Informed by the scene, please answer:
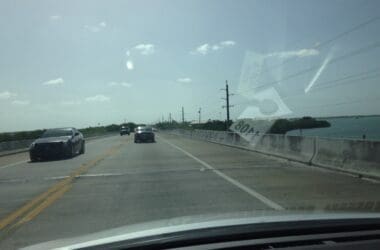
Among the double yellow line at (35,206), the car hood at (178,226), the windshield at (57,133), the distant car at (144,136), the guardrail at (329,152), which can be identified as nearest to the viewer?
the car hood at (178,226)

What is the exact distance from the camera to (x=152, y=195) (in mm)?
12438

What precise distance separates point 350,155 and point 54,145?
15813 mm

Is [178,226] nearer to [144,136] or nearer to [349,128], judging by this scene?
[349,128]

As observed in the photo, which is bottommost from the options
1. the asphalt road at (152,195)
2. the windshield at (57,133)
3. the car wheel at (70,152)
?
the asphalt road at (152,195)

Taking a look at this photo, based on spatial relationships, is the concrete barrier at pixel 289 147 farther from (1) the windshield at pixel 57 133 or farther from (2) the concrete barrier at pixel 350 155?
(1) the windshield at pixel 57 133

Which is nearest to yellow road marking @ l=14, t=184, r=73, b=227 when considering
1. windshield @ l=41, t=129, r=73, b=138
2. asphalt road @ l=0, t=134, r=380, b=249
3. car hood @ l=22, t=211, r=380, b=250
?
asphalt road @ l=0, t=134, r=380, b=249

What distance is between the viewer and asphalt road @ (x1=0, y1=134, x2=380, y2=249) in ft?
30.2

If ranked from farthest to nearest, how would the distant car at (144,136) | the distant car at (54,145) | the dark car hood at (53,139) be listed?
1. the distant car at (144,136)
2. the dark car hood at (53,139)
3. the distant car at (54,145)

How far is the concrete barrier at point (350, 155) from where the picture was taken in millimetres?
14828

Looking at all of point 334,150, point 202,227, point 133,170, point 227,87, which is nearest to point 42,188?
point 133,170

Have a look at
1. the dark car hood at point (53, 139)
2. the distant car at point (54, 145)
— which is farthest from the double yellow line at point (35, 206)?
the dark car hood at point (53, 139)

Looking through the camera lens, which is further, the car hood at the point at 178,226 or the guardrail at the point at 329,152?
the guardrail at the point at 329,152

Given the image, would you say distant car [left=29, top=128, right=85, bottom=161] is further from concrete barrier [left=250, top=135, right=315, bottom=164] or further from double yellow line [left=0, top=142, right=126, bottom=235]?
double yellow line [left=0, top=142, right=126, bottom=235]

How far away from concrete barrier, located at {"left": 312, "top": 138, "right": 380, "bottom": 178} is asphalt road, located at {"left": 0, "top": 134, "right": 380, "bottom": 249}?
1.40ft
